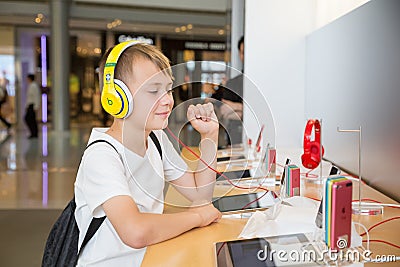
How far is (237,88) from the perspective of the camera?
151 centimetres

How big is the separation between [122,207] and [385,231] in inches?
26.6

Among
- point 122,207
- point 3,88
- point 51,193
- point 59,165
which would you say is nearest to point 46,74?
point 3,88

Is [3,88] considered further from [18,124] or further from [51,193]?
[51,193]

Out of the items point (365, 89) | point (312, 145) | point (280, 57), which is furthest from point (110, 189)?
point (280, 57)

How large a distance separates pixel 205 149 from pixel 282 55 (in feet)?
6.40

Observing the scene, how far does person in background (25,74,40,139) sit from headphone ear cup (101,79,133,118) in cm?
1024

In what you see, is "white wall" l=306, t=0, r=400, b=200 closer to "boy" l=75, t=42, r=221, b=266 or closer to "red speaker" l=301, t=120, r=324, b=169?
"red speaker" l=301, t=120, r=324, b=169

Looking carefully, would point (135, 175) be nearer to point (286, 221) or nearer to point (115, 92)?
point (115, 92)

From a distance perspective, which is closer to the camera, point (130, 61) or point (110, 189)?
point (110, 189)

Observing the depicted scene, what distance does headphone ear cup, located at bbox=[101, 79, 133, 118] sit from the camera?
50.9 inches

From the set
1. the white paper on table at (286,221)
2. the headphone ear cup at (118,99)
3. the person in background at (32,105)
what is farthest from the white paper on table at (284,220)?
the person in background at (32,105)

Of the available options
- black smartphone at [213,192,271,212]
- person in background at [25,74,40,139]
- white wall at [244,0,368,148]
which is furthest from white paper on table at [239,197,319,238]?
person in background at [25,74,40,139]

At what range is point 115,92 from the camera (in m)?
1.29

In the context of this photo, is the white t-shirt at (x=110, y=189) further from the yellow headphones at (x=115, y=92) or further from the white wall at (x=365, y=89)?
the white wall at (x=365, y=89)
